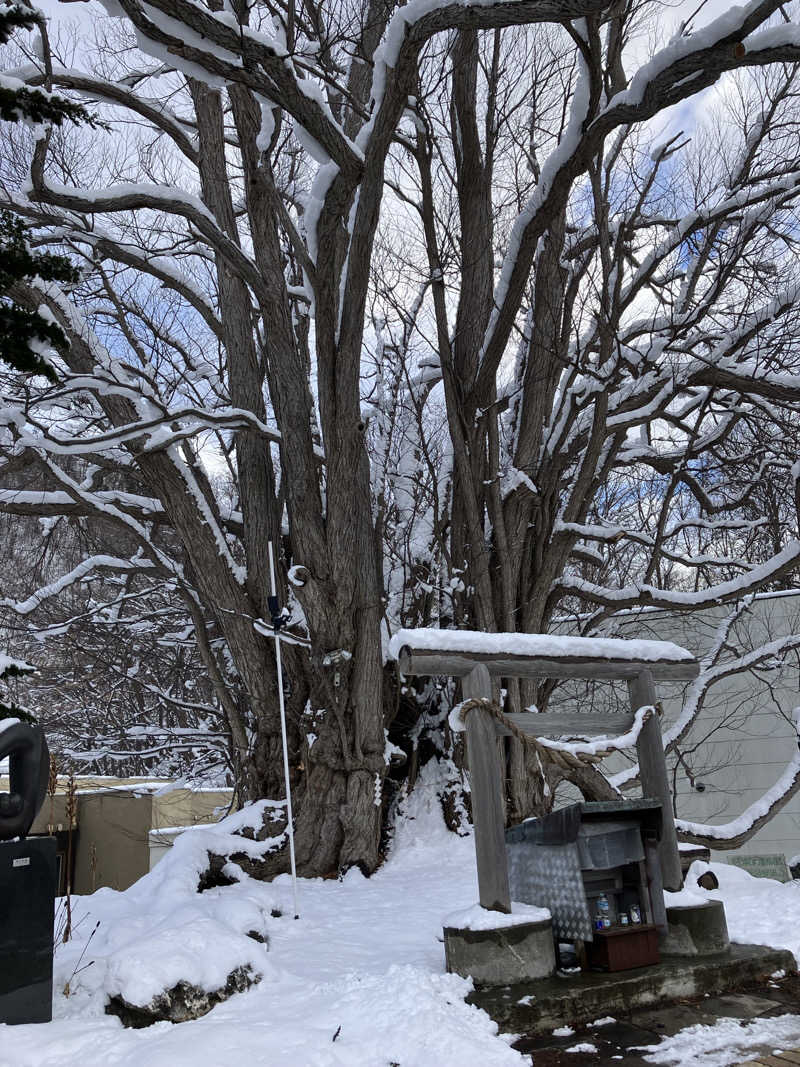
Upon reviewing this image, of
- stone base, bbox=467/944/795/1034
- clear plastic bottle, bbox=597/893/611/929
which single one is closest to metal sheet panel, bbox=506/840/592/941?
clear plastic bottle, bbox=597/893/611/929

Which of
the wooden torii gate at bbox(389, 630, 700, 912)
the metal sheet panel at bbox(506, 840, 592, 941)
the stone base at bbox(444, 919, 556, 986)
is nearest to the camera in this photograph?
the stone base at bbox(444, 919, 556, 986)

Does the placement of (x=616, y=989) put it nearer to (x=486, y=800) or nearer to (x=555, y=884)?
(x=555, y=884)

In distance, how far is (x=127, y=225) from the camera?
9.33 meters

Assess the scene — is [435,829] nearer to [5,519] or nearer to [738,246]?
[738,246]

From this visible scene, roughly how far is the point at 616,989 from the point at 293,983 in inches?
66.4

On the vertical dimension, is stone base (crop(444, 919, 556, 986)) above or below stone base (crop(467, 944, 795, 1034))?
above

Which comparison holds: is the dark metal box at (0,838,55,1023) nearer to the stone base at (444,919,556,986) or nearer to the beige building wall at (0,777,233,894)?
the stone base at (444,919,556,986)

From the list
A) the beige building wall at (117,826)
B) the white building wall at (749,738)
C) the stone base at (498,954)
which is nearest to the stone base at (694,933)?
the stone base at (498,954)

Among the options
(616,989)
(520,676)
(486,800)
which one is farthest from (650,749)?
(616,989)

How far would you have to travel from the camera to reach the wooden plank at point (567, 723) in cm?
494

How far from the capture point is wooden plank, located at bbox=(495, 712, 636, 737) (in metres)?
4.94

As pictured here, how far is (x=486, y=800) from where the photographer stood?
15.2 feet

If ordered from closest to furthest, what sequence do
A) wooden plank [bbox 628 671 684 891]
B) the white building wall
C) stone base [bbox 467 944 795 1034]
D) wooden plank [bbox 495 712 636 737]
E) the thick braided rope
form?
stone base [bbox 467 944 795 1034]
the thick braided rope
wooden plank [bbox 495 712 636 737]
wooden plank [bbox 628 671 684 891]
the white building wall

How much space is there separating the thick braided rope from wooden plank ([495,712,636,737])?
2.3 inches
